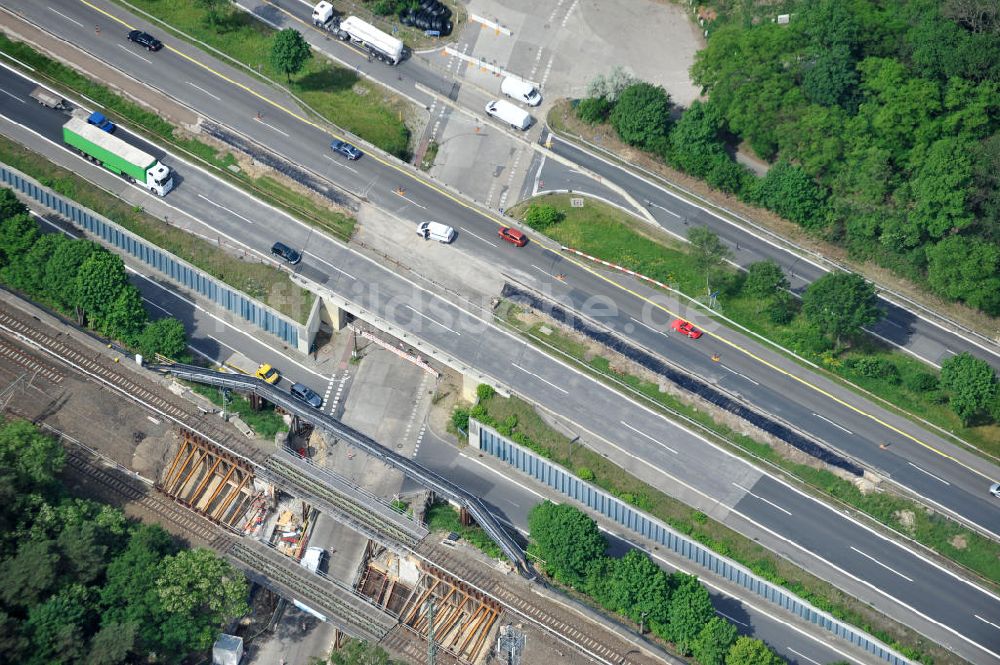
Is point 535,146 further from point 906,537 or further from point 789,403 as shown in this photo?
point 906,537

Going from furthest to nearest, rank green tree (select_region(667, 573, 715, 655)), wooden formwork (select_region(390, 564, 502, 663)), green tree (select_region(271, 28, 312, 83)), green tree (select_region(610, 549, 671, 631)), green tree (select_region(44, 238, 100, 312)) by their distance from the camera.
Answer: green tree (select_region(271, 28, 312, 83)) < green tree (select_region(44, 238, 100, 312)) < wooden formwork (select_region(390, 564, 502, 663)) < green tree (select_region(610, 549, 671, 631)) < green tree (select_region(667, 573, 715, 655))

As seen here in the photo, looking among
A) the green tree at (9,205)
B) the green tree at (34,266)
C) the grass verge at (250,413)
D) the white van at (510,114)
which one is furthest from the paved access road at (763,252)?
the green tree at (9,205)

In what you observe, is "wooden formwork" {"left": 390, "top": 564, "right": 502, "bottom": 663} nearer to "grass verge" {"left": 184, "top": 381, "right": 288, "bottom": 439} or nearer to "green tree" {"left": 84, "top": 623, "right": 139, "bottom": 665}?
"grass verge" {"left": 184, "top": 381, "right": 288, "bottom": 439}

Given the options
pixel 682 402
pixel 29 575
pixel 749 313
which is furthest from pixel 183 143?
pixel 749 313

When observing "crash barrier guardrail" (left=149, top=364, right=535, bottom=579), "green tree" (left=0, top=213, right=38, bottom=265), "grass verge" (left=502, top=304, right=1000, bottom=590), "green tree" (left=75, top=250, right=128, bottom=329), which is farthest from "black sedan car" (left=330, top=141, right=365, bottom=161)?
"green tree" (left=0, top=213, right=38, bottom=265)

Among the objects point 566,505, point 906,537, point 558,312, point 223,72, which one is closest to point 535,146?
point 558,312

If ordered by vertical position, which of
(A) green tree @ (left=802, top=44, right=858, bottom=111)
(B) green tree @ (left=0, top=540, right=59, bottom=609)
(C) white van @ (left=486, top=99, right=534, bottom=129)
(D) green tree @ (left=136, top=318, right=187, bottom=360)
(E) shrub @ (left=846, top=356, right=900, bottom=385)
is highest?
(A) green tree @ (left=802, top=44, right=858, bottom=111)
